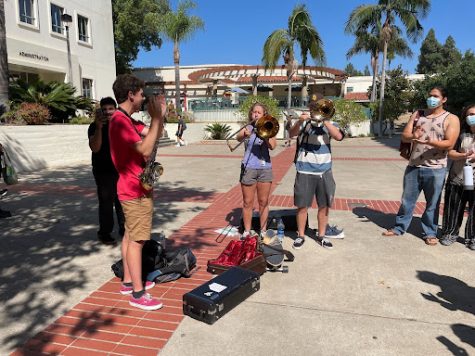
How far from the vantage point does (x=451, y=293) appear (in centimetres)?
372

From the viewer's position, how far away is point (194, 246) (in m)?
5.04

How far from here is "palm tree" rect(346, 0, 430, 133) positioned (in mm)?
26969

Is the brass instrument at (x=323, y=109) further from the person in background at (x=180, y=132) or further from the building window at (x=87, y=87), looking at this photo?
the building window at (x=87, y=87)

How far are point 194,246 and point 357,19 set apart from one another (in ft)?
91.2

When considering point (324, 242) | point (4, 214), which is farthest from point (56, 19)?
point (324, 242)

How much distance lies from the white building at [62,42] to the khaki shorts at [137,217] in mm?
14644

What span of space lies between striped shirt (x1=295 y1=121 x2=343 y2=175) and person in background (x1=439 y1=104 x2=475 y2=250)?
157 centimetres

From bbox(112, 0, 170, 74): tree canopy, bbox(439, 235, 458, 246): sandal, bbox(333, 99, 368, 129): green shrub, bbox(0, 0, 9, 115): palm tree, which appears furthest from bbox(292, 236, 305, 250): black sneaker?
bbox(112, 0, 170, 74): tree canopy

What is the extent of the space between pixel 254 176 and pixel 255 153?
28 centimetres

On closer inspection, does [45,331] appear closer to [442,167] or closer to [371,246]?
[371,246]

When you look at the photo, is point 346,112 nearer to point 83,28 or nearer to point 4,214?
point 83,28

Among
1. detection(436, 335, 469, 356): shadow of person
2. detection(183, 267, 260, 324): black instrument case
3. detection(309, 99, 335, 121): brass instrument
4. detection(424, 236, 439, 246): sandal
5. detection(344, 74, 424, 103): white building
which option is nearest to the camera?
detection(436, 335, 469, 356): shadow of person

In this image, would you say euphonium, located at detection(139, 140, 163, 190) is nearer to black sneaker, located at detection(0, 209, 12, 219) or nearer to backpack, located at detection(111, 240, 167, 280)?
backpack, located at detection(111, 240, 167, 280)

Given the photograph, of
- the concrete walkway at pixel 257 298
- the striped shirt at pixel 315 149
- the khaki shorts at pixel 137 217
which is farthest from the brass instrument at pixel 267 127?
the khaki shorts at pixel 137 217
